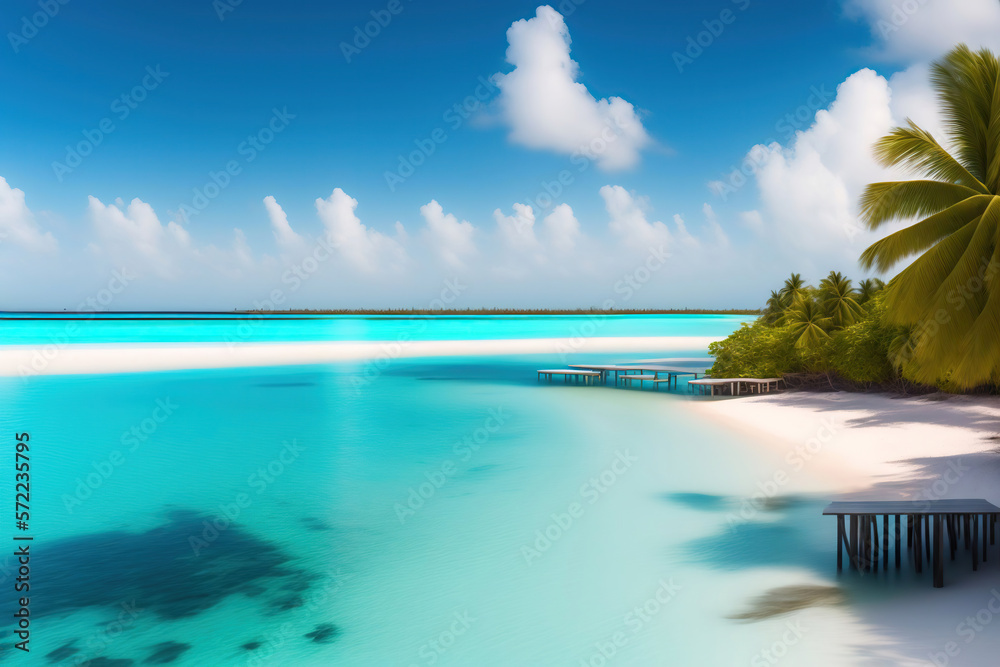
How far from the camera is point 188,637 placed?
6.62 m

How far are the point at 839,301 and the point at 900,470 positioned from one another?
45.7 feet

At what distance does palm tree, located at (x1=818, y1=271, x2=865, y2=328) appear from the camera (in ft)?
77.0

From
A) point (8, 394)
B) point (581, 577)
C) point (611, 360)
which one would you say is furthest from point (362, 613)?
point (611, 360)

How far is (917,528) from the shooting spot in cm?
721

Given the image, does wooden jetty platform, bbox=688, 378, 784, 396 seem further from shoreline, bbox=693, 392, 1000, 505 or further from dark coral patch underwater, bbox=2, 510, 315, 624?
dark coral patch underwater, bbox=2, 510, 315, 624

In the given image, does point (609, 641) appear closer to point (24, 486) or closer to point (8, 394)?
point (24, 486)

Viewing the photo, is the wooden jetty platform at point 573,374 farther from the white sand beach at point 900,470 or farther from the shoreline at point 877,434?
the shoreline at point 877,434

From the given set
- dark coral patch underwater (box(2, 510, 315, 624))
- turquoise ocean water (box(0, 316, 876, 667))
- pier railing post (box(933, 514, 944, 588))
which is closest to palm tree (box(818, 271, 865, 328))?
turquoise ocean water (box(0, 316, 876, 667))

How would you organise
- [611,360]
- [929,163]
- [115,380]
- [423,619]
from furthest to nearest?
[611,360], [115,380], [929,163], [423,619]

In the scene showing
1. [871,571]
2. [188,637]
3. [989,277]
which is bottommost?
[188,637]

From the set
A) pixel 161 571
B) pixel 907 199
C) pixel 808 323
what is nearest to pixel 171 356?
pixel 808 323

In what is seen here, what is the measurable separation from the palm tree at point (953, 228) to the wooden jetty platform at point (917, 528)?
6.95 ft

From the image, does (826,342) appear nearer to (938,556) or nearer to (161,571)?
(938,556)

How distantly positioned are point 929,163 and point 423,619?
9636 millimetres
